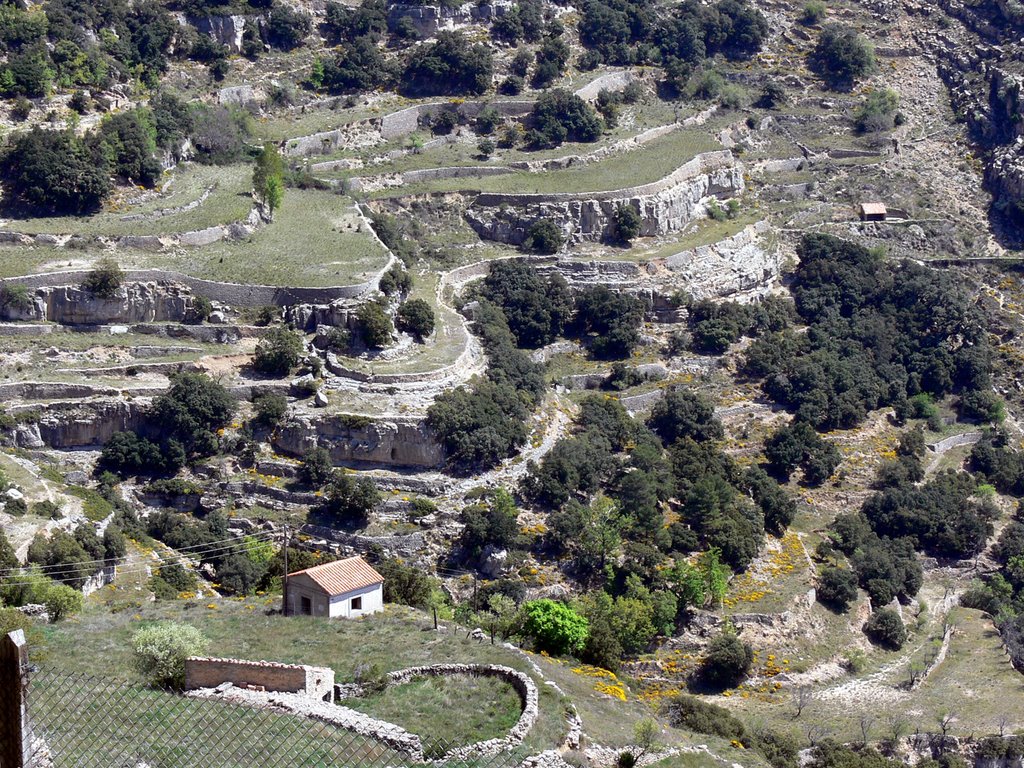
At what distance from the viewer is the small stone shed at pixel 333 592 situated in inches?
1736

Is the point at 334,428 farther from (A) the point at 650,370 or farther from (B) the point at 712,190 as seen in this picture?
(B) the point at 712,190

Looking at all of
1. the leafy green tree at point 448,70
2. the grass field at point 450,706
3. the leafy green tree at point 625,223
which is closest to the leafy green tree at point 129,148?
the leafy green tree at point 448,70

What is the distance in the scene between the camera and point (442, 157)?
84.4 metres

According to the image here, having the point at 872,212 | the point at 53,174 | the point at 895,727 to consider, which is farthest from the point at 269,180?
the point at 895,727

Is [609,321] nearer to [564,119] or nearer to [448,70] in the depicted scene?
[564,119]

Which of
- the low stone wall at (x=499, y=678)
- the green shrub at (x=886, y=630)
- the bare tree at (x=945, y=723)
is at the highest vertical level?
the low stone wall at (x=499, y=678)

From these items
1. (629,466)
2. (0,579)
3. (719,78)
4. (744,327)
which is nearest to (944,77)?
(719,78)

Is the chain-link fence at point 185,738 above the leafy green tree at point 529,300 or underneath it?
above

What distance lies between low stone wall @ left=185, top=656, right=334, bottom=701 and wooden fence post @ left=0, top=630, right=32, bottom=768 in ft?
38.1

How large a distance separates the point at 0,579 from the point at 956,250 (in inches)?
2371

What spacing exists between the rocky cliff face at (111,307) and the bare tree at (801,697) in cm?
2809

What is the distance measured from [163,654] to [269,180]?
4212cm

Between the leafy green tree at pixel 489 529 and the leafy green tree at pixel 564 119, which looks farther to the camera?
the leafy green tree at pixel 564 119

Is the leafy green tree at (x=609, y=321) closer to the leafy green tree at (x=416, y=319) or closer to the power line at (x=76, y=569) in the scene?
the leafy green tree at (x=416, y=319)
